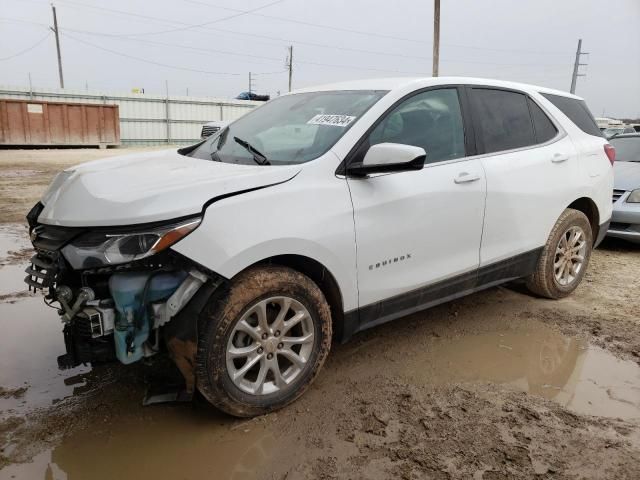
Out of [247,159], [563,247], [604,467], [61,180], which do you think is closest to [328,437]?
[604,467]

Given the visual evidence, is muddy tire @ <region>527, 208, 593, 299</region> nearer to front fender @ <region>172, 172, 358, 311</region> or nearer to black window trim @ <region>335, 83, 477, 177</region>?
black window trim @ <region>335, 83, 477, 177</region>

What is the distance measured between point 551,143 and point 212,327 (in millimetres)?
3109

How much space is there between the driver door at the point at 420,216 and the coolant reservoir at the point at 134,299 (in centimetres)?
106

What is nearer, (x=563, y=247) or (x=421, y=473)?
(x=421, y=473)

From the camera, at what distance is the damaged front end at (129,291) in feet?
7.61

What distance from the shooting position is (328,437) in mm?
2578

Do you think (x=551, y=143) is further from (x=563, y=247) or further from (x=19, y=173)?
(x=19, y=173)

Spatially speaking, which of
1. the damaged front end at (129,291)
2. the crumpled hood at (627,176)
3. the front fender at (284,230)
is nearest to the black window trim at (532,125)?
the front fender at (284,230)

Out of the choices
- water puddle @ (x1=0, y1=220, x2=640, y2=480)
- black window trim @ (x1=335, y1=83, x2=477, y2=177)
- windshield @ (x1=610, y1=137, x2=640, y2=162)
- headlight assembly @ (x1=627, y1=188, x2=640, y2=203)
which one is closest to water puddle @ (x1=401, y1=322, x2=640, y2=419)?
water puddle @ (x1=0, y1=220, x2=640, y2=480)

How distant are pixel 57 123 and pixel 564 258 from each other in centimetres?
2218

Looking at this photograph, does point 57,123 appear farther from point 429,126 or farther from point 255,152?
point 429,126

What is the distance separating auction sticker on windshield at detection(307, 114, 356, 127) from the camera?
3.05 m

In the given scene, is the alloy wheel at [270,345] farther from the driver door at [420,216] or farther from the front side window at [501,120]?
the front side window at [501,120]

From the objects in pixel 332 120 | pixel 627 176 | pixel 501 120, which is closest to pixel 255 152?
pixel 332 120
